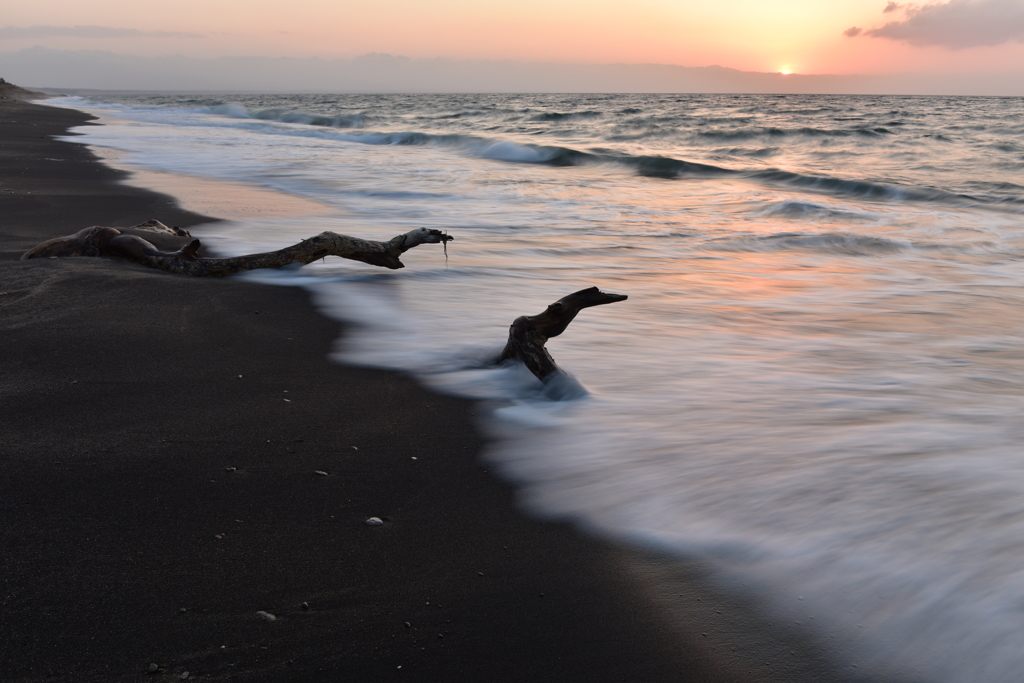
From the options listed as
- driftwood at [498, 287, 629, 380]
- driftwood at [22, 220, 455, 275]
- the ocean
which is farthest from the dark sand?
driftwood at [22, 220, 455, 275]

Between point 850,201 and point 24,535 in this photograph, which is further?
point 850,201

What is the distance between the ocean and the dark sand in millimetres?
241

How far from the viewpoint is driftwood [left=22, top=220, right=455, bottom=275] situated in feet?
15.1

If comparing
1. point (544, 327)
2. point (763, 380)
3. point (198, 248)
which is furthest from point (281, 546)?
point (198, 248)

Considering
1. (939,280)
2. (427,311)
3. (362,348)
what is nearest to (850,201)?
(939,280)

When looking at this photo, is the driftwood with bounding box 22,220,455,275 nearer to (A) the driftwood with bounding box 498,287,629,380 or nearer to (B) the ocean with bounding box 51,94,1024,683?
(B) the ocean with bounding box 51,94,1024,683

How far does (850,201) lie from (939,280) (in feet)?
19.7

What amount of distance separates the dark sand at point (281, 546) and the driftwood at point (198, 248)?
1.43 meters

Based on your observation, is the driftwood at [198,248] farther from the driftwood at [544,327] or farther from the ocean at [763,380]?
the driftwood at [544,327]

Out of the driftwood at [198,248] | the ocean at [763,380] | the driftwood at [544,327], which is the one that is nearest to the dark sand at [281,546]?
the ocean at [763,380]

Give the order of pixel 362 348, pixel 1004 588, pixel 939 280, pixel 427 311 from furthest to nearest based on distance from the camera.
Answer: pixel 939 280 < pixel 427 311 < pixel 362 348 < pixel 1004 588

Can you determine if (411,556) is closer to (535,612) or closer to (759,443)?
(535,612)

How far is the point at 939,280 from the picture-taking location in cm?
577

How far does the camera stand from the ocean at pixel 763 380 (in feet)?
6.29
